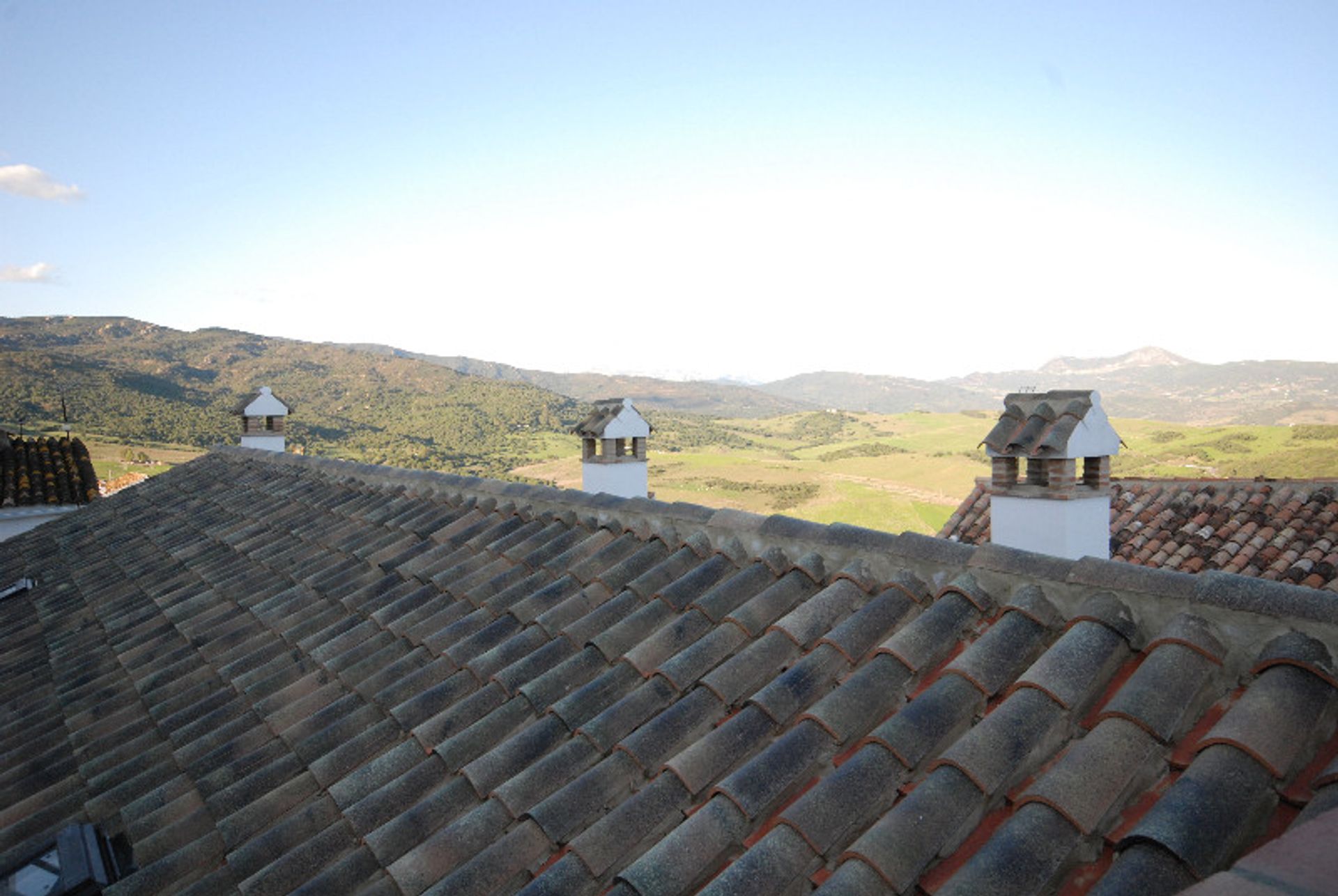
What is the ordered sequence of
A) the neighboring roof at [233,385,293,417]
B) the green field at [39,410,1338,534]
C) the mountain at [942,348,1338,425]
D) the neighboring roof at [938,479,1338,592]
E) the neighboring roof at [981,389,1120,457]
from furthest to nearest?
1. the mountain at [942,348,1338,425]
2. the green field at [39,410,1338,534]
3. the neighboring roof at [233,385,293,417]
4. the neighboring roof at [938,479,1338,592]
5. the neighboring roof at [981,389,1120,457]

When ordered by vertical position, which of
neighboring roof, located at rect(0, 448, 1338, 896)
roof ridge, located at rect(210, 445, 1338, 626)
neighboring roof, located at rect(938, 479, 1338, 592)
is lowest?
neighboring roof, located at rect(938, 479, 1338, 592)

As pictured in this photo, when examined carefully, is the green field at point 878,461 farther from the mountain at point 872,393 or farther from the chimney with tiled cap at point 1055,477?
the mountain at point 872,393

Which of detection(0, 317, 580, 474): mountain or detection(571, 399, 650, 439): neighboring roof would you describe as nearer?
detection(571, 399, 650, 439): neighboring roof

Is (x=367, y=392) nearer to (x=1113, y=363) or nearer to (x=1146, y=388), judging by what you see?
(x=1146, y=388)

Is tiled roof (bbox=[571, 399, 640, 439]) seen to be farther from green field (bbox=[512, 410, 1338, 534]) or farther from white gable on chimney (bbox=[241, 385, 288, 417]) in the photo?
white gable on chimney (bbox=[241, 385, 288, 417])

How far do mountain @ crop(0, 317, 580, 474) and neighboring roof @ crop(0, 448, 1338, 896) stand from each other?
31.7 metres

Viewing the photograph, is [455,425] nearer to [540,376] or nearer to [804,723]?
[804,723]

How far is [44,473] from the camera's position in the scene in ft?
49.5

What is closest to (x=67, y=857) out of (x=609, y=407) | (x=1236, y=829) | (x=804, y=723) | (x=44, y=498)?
(x=804, y=723)

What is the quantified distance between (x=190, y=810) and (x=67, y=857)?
20.0 inches

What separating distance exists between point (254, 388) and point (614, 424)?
789 inches

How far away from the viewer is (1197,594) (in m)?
2.57

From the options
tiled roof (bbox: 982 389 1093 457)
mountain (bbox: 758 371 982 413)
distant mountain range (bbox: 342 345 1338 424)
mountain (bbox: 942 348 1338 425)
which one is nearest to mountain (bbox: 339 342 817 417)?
distant mountain range (bbox: 342 345 1338 424)

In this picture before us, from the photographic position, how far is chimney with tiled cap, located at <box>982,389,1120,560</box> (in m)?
8.28
